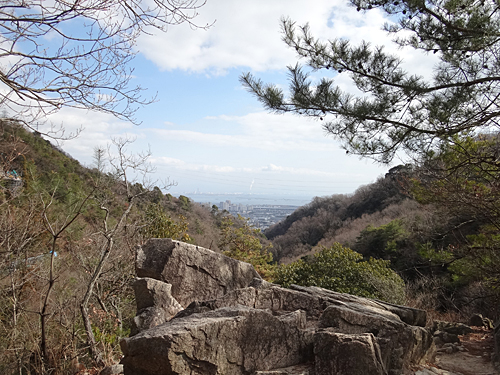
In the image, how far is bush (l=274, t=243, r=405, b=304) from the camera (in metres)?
8.09

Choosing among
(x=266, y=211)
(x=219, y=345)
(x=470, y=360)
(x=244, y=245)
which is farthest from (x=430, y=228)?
(x=266, y=211)

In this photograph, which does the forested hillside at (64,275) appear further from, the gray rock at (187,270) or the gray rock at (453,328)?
the gray rock at (453,328)

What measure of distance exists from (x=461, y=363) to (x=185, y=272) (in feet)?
13.1

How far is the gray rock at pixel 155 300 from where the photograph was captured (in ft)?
14.6

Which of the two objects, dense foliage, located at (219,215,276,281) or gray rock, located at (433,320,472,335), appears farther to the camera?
dense foliage, located at (219,215,276,281)

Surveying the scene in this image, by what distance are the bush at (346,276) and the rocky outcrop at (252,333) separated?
3.04 metres

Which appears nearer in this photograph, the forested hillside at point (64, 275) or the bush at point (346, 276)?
the forested hillside at point (64, 275)

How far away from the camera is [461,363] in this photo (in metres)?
4.73

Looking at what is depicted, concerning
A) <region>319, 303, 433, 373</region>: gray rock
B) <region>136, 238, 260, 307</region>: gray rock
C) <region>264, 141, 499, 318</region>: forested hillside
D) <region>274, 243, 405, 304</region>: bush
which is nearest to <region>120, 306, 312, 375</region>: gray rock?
<region>319, 303, 433, 373</region>: gray rock

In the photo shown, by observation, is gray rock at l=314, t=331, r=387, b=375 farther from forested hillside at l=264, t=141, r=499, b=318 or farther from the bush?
the bush

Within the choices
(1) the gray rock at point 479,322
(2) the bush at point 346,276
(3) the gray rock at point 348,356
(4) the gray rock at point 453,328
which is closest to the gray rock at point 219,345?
(3) the gray rock at point 348,356

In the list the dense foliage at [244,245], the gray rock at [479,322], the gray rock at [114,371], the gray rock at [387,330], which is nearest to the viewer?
the gray rock at [387,330]

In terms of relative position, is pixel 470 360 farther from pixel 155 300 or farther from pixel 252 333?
pixel 155 300

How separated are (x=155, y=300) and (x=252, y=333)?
1.74m
